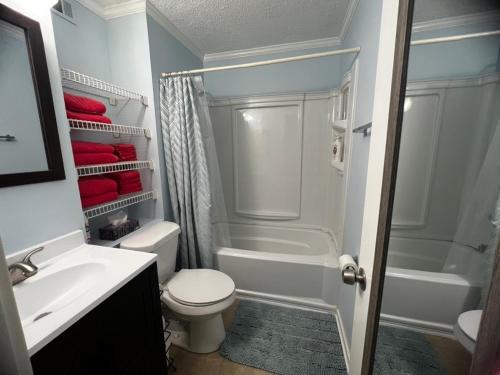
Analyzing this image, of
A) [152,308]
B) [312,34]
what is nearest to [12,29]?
[152,308]

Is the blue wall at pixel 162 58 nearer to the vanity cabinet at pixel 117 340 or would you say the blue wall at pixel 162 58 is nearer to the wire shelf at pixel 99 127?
the wire shelf at pixel 99 127

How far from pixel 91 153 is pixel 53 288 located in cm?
72

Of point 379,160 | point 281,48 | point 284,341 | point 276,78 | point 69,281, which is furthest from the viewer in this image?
point 276,78

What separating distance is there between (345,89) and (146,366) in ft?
7.58

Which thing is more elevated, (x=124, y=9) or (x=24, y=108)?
(x=124, y=9)

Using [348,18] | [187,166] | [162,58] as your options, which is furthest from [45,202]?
[348,18]

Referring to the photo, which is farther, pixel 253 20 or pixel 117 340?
pixel 253 20

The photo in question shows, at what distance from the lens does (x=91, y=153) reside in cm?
125

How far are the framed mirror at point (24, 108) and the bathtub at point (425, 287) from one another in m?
1.54

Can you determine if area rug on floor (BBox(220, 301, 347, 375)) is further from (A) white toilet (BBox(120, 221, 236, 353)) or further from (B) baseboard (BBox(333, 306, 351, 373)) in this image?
(A) white toilet (BBox(120, 221, 236, 353))

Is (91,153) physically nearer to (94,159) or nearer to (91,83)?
(94,159)

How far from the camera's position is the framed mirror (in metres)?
0.87

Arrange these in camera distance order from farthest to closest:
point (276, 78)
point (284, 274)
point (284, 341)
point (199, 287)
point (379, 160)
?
point (276, 78) → point (284, 274) → point (284, 341) → point (199, 287) → point (379, 160)

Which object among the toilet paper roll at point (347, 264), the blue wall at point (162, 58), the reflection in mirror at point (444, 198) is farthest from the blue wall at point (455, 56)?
the blue wall at point (162, 58)
